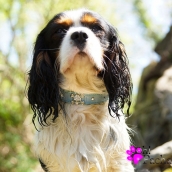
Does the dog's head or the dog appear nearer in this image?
the dog's head

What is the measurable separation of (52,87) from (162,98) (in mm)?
3294

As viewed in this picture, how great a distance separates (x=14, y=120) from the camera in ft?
26.5

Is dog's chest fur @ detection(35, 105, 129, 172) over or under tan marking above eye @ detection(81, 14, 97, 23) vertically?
under

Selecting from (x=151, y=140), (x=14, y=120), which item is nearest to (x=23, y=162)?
(x=14, y=120)

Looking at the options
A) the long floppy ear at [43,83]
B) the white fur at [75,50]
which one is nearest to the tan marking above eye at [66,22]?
the white fur at [75,50]

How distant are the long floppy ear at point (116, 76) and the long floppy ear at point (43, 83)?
0.39 metres

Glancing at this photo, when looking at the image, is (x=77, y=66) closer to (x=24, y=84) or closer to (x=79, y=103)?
(x=79, y=103)

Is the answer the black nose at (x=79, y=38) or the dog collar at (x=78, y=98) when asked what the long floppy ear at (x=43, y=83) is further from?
the black nose at (x=79, y=38)

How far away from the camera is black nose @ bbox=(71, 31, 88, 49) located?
2961 mm

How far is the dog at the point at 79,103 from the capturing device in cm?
323

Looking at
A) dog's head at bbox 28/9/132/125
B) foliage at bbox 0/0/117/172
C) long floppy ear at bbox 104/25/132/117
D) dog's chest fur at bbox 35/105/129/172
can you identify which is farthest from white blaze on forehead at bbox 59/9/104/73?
foliage at bbox 0/0/117/172

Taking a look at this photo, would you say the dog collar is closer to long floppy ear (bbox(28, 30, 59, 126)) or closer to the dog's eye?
long floppy ear (bbox(28, 30, 59, 126))

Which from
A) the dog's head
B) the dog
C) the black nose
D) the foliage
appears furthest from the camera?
the foliage

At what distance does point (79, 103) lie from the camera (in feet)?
10.8
